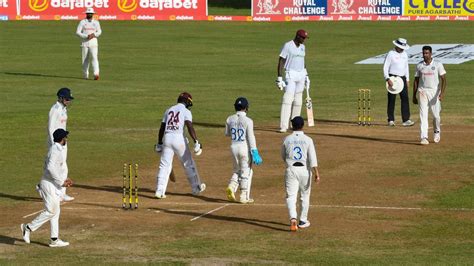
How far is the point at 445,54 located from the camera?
2018 inches

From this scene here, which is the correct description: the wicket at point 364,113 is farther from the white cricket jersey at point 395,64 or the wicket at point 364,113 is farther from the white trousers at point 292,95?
the white trousers at point 292,95

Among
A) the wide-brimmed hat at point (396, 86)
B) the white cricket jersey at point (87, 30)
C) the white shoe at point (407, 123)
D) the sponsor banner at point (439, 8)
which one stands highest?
the sponsor banner at point (439, 8)

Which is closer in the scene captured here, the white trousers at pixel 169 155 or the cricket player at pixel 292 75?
the white trousers at pixel 169 155

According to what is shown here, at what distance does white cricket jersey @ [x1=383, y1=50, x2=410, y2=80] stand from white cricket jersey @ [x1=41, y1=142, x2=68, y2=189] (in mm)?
14785

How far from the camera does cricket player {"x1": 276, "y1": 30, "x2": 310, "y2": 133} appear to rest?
31.2 metres

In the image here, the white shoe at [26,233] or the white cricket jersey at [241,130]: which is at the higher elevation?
the white cricket jersey at [241,130]

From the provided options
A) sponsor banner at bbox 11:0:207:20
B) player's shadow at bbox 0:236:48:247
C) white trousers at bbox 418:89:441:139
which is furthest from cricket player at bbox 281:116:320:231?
sponsor banner at bbox 11:0:207:20

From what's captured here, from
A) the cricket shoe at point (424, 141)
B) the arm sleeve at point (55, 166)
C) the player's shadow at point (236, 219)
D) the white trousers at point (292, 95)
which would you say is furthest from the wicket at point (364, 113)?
the arm sleeve at point (55, 166)

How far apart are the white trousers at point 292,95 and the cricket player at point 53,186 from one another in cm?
1257

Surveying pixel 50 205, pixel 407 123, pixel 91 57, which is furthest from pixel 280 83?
pixel 91 57

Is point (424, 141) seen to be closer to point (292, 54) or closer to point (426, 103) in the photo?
point (426, 103)

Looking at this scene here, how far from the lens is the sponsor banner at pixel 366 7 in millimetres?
65062

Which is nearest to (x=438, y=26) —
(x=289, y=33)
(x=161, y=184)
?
(x=289, y=33)

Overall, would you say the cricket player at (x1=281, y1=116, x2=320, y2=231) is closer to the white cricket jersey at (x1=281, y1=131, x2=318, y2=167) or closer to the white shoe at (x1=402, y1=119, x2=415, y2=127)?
the white cricket jersey at (x1=281, y1=131, x2=318, y2=167)
